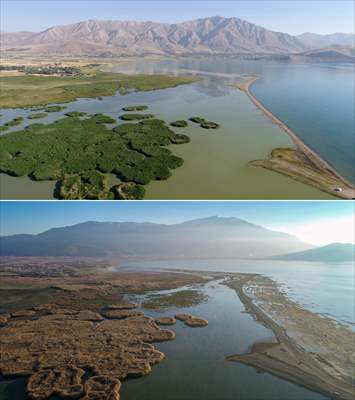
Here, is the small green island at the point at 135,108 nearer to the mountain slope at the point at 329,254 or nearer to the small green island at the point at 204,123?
the small green island at the point at 204,123

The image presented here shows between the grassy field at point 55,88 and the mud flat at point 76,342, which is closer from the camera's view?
the mud flat at point 76,342

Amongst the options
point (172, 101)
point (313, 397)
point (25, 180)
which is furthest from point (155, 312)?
point (172, 101)

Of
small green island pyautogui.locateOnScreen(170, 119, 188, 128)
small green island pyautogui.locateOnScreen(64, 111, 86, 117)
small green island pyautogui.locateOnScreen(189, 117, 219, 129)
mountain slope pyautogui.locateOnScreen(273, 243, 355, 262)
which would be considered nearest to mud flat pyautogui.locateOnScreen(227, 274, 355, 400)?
small green island pyautogui.locateOnScreen(189, 117, 219, 129)

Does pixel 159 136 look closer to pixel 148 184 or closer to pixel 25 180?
pixel 148 184

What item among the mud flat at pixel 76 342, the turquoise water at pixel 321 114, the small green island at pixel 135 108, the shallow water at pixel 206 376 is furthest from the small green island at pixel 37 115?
the shallow water at pixel 206 376

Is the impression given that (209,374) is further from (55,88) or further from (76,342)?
(55,88)

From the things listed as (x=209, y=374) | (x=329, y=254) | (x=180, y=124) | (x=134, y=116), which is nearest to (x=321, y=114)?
(x=180, y=124)

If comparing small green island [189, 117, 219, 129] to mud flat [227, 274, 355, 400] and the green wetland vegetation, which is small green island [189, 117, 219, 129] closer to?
→ the green wetland vegetation
